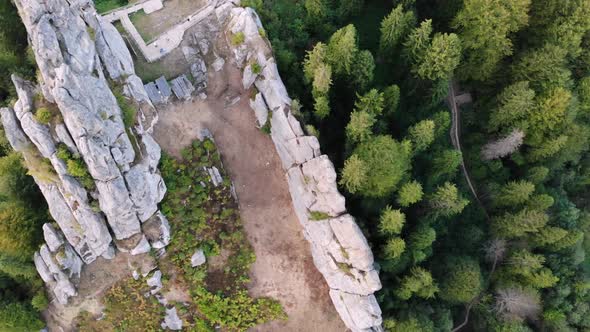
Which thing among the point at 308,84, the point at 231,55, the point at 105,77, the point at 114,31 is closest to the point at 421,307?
the point at 308,84

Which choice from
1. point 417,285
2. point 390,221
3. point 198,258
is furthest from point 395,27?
point 198,258

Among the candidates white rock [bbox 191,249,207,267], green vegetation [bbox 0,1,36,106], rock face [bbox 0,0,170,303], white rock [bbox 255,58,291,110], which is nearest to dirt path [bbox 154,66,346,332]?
white rock [bbox 255,58,291,110]

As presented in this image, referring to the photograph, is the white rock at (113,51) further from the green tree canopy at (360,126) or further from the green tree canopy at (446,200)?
the green tree canopy at (446,200)

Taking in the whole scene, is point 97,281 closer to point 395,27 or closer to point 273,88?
point 273,88

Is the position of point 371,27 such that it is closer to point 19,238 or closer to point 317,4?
point 317,4

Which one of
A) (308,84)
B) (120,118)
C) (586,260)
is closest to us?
(120,118)

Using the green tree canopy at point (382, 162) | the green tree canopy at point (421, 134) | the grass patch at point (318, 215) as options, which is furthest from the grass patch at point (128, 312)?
the green tree canopy at point (421, 134)
